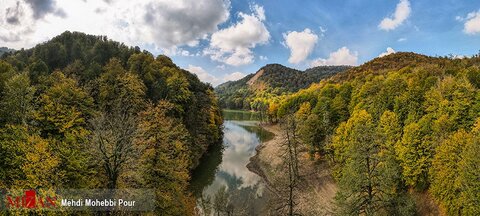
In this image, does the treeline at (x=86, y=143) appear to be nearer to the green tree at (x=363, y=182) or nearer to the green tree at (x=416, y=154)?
the green tree at (x=363, y=182)

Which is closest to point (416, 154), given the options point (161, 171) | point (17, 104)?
point (161, 171)

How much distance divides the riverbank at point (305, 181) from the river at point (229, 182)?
1912 millimetres

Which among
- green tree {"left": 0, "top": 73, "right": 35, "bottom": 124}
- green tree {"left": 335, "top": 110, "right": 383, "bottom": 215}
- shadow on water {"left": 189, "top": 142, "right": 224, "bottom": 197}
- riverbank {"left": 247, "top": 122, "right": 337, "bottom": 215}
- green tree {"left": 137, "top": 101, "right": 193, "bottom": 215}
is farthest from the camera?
shadow on water {"left": 189, "top": 142, "right": 224, "bottom": 197}

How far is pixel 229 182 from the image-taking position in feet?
143

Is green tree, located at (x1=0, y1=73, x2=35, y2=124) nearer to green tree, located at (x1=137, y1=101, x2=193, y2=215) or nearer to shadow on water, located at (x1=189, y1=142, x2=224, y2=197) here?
green tree, located at (x1=137, y1=101, x2=193, y2=215)

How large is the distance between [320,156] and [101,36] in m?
68.0

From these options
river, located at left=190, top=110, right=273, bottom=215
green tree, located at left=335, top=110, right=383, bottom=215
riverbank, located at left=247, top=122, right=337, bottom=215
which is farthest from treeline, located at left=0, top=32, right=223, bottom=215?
green tree, located at left=335, top=110, right=383, bottom=215

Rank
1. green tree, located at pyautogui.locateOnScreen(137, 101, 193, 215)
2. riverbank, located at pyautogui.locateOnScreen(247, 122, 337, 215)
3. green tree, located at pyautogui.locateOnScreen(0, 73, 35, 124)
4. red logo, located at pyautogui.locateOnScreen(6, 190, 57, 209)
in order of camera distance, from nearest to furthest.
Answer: red logo, located at pyautogui.locateOnScreen(6, 190, 57, 209)
green tree, located at pyautogui.locateOnScreen(137, 101, 193, 215)
green tree, located at pyautogui.locateOnScreen(0, 73, 35, 124)
riverbank, located at pyautogui.locateOnScreen(247, 122, 337, 215)

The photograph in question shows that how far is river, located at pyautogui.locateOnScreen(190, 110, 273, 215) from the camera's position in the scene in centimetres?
3291

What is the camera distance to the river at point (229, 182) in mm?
32906

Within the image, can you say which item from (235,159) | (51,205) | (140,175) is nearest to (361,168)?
(140,175)

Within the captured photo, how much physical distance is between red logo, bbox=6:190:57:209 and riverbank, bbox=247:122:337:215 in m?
15.5

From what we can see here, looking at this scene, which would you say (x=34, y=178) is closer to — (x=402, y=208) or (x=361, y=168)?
(x=361, y=168)

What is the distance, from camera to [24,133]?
871 inches
